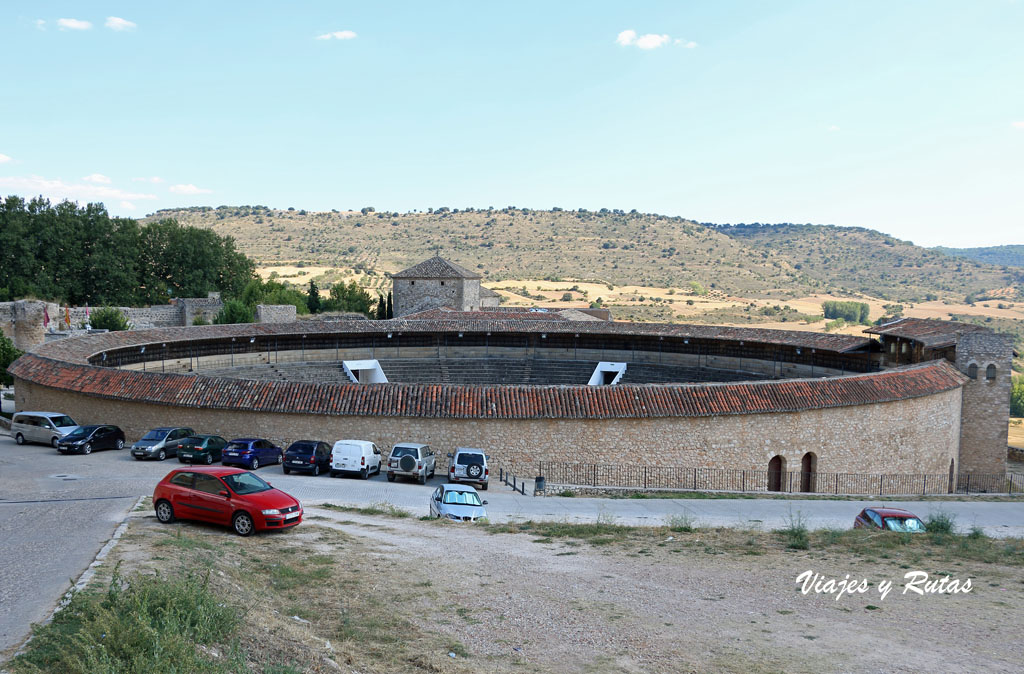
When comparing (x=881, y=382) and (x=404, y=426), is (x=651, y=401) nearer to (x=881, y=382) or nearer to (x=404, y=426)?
(x=404, y=426)

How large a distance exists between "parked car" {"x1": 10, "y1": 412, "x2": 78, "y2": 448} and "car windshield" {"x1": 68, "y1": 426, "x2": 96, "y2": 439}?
0.84 metres

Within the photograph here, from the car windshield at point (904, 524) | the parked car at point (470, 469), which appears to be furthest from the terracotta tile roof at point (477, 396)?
the car windshield at point (904, 524)

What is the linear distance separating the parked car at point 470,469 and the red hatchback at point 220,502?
315 inches

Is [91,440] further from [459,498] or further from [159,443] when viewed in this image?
[459,498]

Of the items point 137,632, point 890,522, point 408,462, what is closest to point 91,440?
point 408,462

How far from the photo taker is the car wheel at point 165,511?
14836 millimetres

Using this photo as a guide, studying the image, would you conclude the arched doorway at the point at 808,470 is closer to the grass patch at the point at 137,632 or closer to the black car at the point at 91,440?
the grass patch at the point at 137,632

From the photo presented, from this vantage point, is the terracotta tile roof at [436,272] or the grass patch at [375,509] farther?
the terracotta tile roof at [436,272]

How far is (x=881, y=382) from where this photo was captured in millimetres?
28531

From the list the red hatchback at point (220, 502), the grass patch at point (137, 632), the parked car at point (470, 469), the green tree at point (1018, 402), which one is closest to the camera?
the grass patch at point (137, 632)

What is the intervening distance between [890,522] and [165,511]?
1625cm

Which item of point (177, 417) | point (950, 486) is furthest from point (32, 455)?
point (950, 486)

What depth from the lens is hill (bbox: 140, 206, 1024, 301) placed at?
465 ft

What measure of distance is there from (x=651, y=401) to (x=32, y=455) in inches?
793
